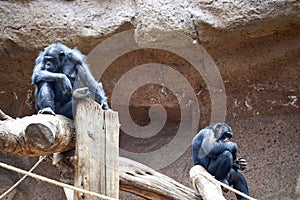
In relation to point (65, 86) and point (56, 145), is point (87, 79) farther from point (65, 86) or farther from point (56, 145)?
point (56, 145)

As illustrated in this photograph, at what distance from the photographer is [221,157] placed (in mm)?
4961

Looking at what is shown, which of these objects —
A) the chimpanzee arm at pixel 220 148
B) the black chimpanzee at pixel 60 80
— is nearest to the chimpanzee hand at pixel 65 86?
the black chimpanzee at pixel 60 80

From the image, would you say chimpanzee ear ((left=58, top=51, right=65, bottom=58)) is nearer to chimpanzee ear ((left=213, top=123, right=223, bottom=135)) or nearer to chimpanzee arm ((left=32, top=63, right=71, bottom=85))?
chimpanzee arm ((left=32, top=63, right=71, bottom=85))

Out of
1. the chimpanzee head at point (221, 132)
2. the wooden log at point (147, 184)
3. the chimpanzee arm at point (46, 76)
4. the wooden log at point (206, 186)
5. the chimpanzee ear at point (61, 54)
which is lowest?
the chimpanzee head at point (221, 132)

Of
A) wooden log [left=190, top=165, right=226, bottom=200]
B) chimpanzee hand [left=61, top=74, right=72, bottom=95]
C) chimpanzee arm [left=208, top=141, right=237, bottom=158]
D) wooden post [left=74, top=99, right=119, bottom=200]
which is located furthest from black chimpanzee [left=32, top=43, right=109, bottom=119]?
chimpanzee arm [left=208, top=141, right=237, bottom=158]

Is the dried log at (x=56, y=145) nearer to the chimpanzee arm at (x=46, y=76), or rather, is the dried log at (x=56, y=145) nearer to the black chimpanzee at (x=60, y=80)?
the black chimpanzee at (x=60, y=80)

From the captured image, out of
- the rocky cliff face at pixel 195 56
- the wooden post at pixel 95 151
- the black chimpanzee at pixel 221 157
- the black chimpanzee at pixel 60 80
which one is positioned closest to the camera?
the wooden post at pixel 95 151

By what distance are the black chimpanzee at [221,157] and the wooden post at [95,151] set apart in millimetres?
1605

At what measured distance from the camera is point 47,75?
4160mm

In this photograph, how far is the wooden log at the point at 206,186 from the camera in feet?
13.4

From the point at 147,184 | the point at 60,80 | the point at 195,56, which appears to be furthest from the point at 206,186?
the point at 195,56

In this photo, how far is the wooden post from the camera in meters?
3.41

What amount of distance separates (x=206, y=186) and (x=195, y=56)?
237cm

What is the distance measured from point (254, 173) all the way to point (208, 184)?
2500 millimetres
